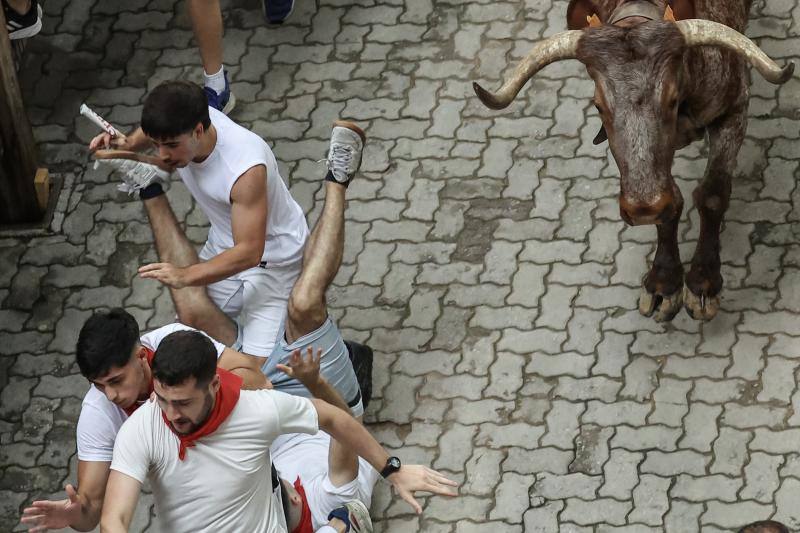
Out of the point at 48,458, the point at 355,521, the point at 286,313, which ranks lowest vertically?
the point at 48,458

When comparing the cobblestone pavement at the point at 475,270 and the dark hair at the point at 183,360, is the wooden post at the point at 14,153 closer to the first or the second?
the cobblestone pavement at the point at 475,270

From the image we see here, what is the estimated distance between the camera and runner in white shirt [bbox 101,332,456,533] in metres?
6.19

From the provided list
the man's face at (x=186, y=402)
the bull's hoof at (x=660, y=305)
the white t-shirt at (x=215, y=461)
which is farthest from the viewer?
the bull's hoof at (x=660, y=305)

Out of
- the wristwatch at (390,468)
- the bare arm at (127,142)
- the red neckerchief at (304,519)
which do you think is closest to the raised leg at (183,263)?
the bare arm at (127,142)

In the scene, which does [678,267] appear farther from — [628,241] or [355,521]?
[355,521]

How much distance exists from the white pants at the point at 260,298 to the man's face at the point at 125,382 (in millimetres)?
1361

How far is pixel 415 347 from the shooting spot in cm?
877

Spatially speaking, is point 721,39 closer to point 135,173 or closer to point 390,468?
point 390,468

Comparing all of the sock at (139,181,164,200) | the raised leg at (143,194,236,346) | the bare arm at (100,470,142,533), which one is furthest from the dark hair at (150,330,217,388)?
the sock at (139,181,164,200)

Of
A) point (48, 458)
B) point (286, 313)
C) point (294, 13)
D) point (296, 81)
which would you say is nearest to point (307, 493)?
point (286, 313)

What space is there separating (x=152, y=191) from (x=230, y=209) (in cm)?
53

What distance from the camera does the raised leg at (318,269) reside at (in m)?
7.83

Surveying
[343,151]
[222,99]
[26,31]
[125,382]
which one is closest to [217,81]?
[222,99]

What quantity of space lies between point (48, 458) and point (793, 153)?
197 inches
